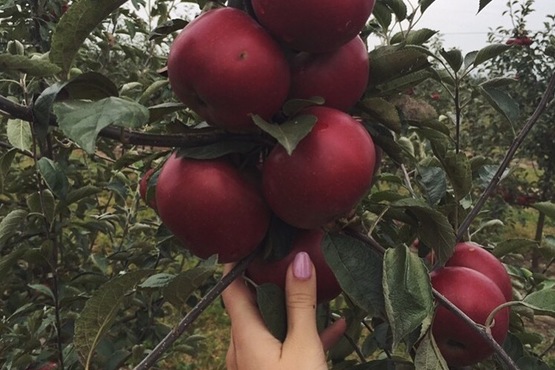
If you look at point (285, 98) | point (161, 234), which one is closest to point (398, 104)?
point (285, 98)

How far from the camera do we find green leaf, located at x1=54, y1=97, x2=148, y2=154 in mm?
503

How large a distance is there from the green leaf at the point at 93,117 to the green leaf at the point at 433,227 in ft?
1.14

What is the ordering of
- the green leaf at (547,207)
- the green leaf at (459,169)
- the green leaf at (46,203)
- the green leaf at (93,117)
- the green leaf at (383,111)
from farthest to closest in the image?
the green leaf at (46,203)
the green leaf at (547,207)
the green leaf at (459,169)
the green leaf at (383,111)
the green leaf at (93,117)

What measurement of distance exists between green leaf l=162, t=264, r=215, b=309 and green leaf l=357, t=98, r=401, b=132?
28 cm

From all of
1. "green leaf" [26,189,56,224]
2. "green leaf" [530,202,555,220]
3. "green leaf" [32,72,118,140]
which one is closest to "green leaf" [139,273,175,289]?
"green leaf" [32,72,118,140]

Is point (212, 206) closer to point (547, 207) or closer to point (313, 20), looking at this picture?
point (313, 20)

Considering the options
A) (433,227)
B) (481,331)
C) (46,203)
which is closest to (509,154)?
(433,227)

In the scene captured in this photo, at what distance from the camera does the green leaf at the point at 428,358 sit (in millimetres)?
669

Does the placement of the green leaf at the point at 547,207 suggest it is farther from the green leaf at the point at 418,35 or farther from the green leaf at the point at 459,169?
the green leaf at the point at 418,35

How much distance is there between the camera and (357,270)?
0.67 metres

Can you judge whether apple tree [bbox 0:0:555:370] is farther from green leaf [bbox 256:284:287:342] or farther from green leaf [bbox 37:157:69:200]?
green leaf [bbox 37:157:69:200]

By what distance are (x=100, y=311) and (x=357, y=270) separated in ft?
1.06

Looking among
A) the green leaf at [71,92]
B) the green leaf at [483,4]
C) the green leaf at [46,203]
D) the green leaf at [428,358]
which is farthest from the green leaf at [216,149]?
the green leaf at [46,203]

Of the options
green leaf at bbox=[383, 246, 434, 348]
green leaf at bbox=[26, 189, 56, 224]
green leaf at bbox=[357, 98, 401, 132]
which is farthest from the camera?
green leaf at bbox=[26, 189, 56, 224]
